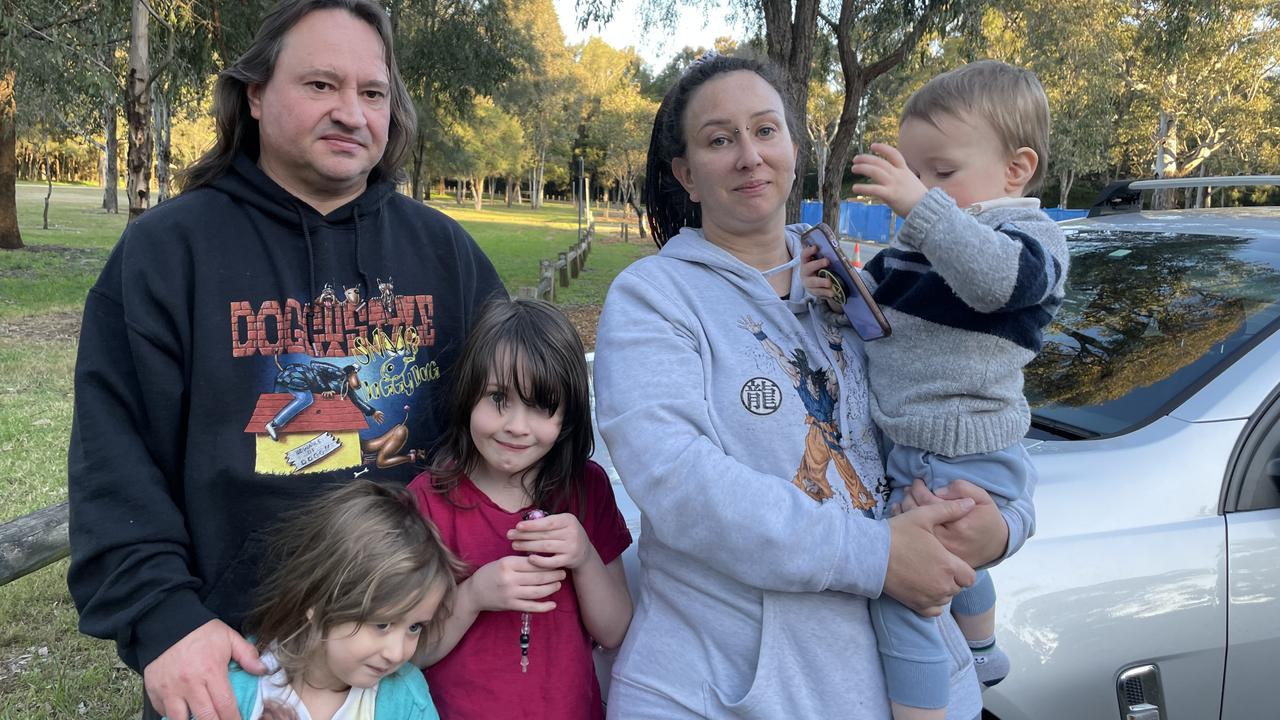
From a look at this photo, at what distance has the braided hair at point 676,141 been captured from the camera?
6.20 feet

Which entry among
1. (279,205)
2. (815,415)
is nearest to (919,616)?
(815,415)

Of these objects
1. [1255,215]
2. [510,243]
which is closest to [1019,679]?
[1255,215]

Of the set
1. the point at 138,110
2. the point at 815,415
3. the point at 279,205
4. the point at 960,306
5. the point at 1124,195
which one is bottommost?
the point at 815,415

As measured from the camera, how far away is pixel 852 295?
5.94 ft

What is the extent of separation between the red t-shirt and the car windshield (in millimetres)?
1771

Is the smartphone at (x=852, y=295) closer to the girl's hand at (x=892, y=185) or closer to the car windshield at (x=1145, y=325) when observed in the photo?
the girl's hand at (x=892, y=185)

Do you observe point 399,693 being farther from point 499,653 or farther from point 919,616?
point 919,616

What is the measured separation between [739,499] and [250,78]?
1.33 meters

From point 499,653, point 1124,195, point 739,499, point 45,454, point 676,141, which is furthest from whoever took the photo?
A: point 45,454

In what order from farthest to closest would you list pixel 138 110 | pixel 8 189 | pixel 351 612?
1. pixel 8 189
2. pixel 138 110
3. pixel 351 612

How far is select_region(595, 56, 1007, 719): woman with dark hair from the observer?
1468 mm

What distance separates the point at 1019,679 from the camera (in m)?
2.21

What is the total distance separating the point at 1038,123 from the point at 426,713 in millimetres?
1824

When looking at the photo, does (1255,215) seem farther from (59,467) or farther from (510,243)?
(510,243)
